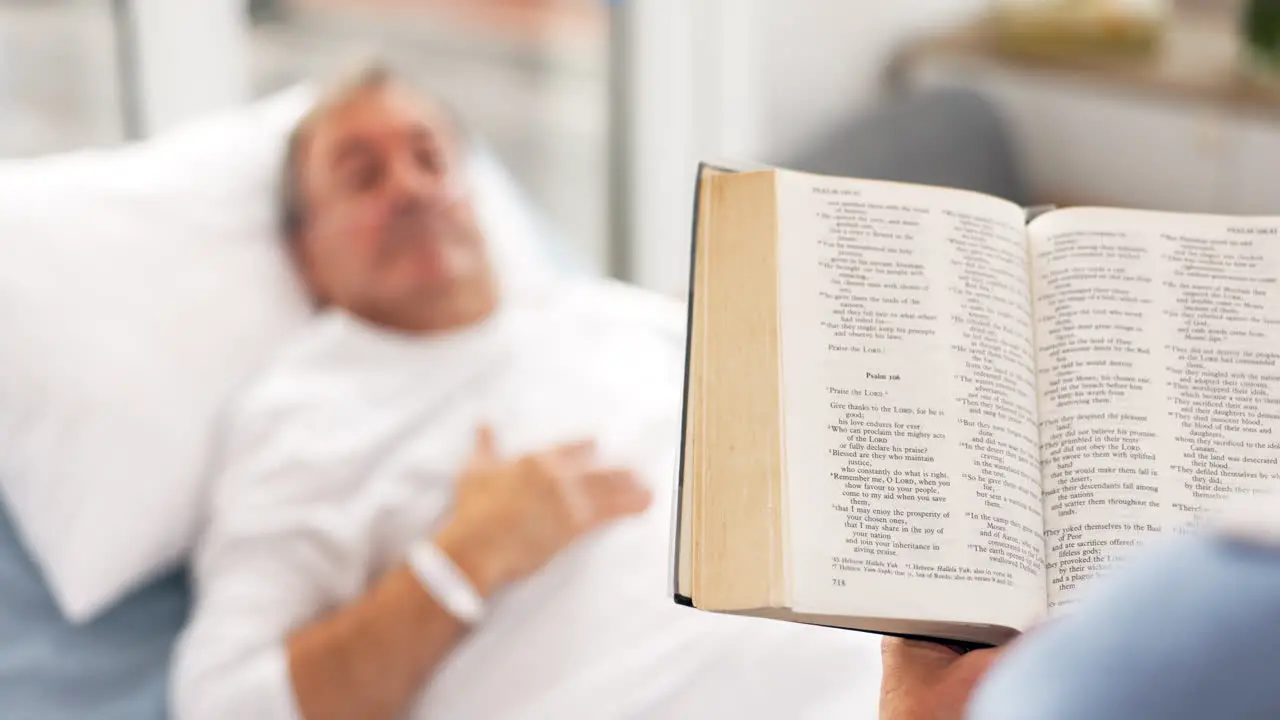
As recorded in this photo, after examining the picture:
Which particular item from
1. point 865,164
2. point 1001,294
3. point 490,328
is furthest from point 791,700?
point 865,164

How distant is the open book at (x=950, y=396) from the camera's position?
1.93ft

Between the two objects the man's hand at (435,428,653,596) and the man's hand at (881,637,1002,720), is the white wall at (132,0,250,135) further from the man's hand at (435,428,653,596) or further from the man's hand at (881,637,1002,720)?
the man's hand at (881,637,1002,720)

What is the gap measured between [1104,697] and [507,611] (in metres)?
0.75

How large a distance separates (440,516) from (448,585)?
0.41 feet

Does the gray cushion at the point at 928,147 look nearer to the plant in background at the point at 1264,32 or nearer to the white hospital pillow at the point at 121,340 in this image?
the plant in background at the point at 1264,32

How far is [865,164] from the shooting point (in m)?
1.83

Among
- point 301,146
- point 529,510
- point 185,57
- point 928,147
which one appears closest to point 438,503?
point 529,510

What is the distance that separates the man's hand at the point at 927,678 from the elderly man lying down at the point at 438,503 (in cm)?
25

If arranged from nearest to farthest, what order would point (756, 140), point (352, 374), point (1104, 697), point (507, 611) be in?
point (1104, 697) < point (507, 611) < point (352, 374) < point (756, 140)

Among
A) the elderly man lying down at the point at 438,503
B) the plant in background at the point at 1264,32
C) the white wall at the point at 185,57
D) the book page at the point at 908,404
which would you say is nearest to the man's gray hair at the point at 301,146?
the elderly man lying down at the point at 438,503

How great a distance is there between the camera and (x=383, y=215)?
1260mm

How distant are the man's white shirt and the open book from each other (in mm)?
346

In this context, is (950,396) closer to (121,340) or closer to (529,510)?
(529,510)

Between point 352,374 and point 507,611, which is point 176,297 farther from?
point 507,611
